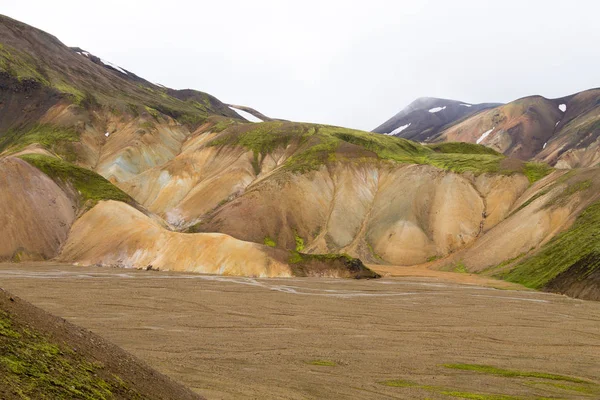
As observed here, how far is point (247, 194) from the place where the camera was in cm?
8744

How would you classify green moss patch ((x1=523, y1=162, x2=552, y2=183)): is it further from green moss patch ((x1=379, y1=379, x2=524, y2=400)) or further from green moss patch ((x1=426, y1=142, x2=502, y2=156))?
green moss patch ((x1=379, y1=379, x2=524, y2=400))

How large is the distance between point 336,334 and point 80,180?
198ft

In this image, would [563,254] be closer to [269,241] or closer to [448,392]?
[269,241]

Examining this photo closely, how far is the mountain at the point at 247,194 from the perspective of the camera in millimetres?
63719

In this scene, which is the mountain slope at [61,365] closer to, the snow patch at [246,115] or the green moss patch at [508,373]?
the green moss patch at [508,373]

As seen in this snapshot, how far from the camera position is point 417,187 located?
87.6 metres

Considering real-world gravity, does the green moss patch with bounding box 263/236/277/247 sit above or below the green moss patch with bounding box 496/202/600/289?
below

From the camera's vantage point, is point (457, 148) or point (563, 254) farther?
point (457, 148)

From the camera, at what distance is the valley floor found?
64.5 feet

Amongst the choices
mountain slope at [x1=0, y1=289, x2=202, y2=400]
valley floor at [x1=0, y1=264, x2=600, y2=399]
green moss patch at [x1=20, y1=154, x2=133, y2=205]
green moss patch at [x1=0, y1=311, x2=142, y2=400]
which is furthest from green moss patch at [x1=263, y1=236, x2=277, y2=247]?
green moss patch at [x1=0, y1=311, x2=142, y2=400]

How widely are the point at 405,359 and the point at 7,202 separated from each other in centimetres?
5845

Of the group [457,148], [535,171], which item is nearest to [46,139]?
[457,148]

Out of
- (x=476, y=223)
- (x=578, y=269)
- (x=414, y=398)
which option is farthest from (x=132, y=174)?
(x=414, y=398)

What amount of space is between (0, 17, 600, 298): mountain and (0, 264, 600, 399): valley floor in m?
11.2
